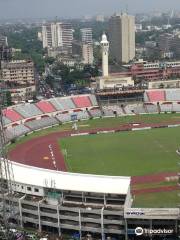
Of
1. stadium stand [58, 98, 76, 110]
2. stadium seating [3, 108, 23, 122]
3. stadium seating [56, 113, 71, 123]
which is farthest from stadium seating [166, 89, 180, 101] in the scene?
stadium seating [3, 108, 23, 122]

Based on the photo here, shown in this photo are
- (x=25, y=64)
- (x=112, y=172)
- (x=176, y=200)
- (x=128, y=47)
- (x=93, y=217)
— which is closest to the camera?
(x=93, y=217)

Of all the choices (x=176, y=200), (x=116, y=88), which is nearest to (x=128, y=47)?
(x=116, y=88)

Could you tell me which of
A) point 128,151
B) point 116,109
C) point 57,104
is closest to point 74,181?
point 128,151

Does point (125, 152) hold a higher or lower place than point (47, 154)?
higher

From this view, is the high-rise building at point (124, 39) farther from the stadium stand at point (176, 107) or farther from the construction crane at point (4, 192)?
the construction crane at point (4, 192)

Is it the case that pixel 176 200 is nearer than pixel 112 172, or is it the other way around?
pixel 176 200

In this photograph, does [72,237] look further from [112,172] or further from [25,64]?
[25,64]

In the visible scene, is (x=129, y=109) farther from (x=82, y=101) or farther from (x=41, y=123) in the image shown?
(x=41, y=123)
